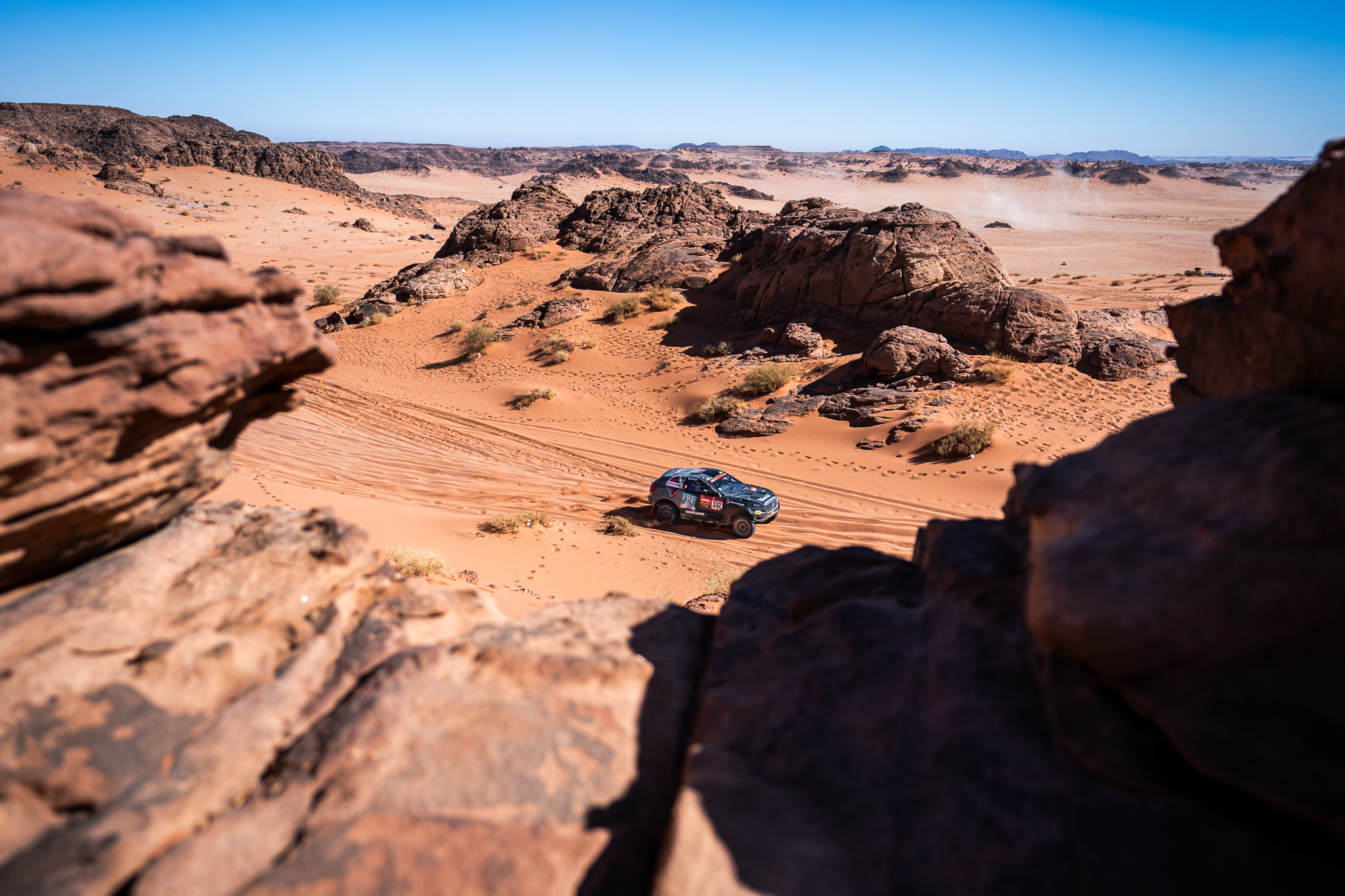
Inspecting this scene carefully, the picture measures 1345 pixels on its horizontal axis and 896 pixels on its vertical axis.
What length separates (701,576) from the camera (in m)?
10.7

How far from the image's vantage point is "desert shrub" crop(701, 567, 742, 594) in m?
9.38

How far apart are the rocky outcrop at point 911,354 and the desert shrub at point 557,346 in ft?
35.1

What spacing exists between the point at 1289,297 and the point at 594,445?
14.6m

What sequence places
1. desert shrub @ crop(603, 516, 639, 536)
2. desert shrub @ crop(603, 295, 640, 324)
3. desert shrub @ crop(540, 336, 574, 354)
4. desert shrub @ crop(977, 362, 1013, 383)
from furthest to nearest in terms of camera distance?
desert shrub @ crop(603, 295, 640, 324) < desert shrub @ crop(540, 336, 574, 354) < desert shrub @ crop(977, 362, 1013, 383) < desert shrub @ crop(603, 516, 639, 536)

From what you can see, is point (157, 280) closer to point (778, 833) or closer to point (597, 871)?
point (597, 871)

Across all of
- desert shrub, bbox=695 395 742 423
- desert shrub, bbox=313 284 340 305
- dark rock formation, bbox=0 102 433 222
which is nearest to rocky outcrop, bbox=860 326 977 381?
desert shrub, bbox=695 395 742 423

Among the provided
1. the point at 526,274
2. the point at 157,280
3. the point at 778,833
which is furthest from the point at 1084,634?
the point at 526,274

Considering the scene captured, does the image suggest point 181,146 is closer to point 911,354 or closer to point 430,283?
point 430,283

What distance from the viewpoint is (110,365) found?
347 centimetres

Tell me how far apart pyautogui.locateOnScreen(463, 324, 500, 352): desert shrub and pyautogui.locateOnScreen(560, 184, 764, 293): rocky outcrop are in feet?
20.7

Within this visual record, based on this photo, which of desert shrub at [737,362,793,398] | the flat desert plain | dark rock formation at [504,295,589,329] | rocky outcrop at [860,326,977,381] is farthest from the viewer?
dark rock formation at [504,295,589,329]

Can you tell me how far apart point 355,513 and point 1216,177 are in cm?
12902

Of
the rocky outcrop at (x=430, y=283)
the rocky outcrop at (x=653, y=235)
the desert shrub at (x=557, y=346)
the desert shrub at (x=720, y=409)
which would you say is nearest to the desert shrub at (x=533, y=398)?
the desert shrub at (x=557, y=346)

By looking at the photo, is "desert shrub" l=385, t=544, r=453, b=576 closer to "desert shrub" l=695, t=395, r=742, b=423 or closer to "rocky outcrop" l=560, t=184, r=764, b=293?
"desert shrub" l=695, t=395, r=742, b=423
